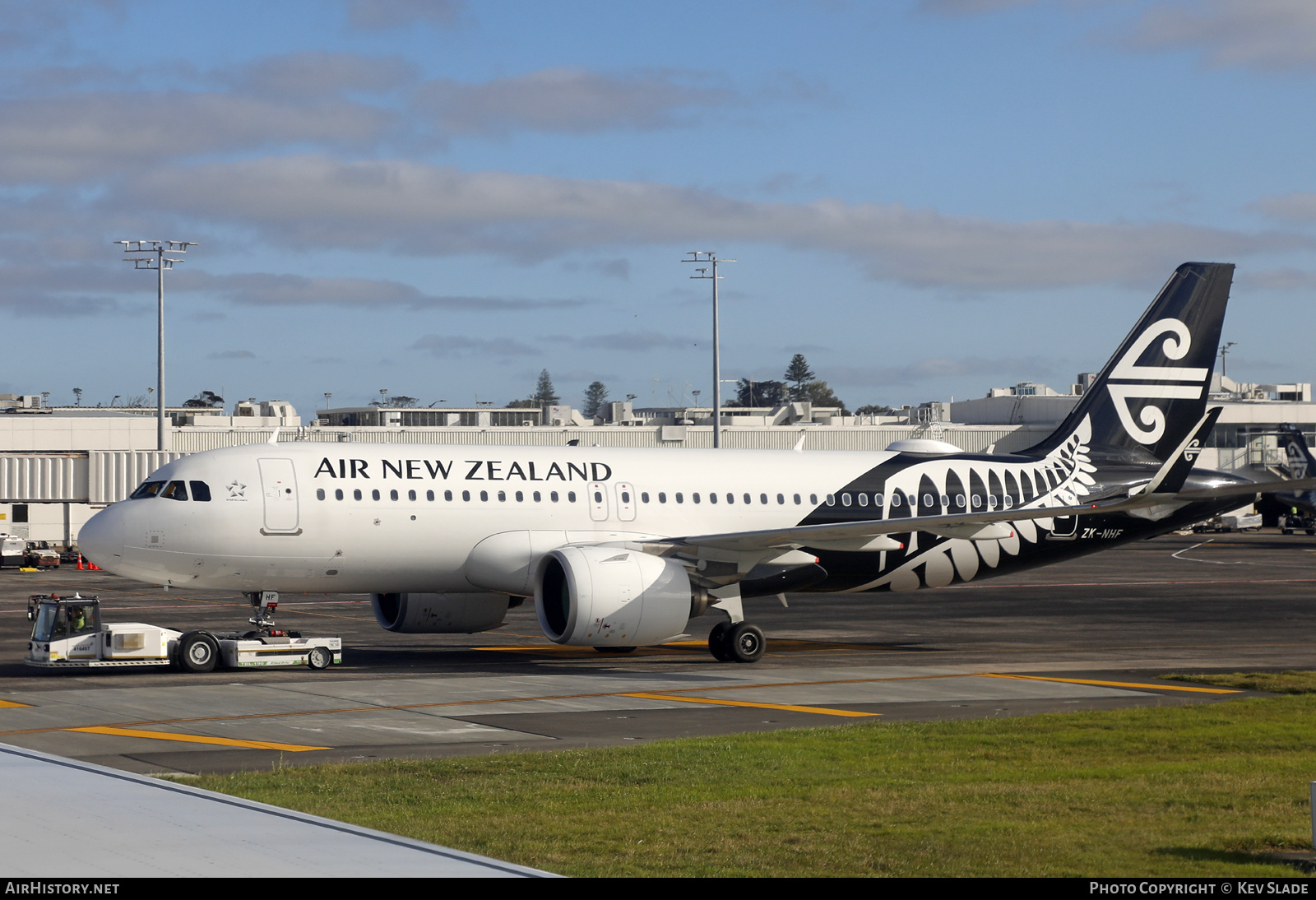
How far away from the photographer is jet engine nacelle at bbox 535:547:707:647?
3048 cm

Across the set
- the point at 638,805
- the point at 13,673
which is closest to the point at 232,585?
the point at 13,673

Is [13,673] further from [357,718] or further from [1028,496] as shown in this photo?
[1028,496]

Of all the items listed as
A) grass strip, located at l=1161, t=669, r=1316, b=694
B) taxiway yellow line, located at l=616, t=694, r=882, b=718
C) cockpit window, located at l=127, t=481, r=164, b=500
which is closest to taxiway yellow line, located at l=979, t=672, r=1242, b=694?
grass strip, located at l=1161, t=669, r=1316, b=694

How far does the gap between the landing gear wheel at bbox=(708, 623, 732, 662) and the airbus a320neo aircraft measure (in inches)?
2.7

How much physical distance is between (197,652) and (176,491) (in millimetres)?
3479

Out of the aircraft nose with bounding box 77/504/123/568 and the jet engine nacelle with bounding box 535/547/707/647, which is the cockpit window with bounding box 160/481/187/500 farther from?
the jet engine nacelle with bounding box 535/547/707/647

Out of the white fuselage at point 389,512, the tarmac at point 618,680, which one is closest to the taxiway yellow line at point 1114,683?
the tarmac at point 618,680

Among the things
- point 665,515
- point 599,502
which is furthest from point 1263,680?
point 599,502

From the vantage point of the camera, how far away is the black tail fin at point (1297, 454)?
310 feet

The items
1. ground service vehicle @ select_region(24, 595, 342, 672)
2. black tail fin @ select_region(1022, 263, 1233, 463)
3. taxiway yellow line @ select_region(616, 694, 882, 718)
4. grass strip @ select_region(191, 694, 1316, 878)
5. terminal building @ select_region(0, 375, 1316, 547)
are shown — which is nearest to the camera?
grass strip @ select_region(191, 694, 1316, 878)

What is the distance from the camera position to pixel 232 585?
106ft

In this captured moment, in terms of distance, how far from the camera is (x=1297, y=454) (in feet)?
316

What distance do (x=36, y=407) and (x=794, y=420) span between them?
60.5 m

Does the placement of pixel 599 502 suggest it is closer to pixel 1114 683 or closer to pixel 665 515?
pixel 665 515
